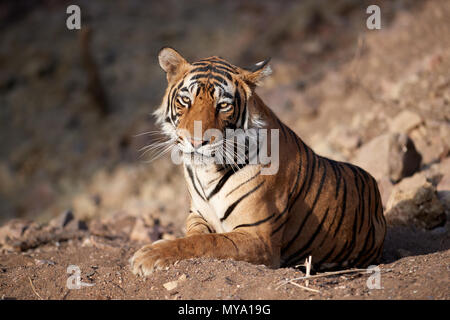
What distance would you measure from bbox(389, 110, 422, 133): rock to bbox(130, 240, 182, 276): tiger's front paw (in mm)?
4454

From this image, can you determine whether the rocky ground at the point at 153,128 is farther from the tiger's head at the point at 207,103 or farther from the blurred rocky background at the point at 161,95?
the tiger's head at the point at 207,103

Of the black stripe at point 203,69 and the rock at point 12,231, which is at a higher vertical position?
the black stripe at point 203,69

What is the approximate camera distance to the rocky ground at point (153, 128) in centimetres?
308

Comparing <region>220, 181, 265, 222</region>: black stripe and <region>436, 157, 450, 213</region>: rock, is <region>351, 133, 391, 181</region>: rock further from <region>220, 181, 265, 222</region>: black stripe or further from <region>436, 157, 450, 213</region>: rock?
<region>220, 181, 265, 222</region>: black stripe

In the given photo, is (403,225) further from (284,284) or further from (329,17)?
(329,17)

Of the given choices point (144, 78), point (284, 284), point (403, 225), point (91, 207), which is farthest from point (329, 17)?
point (284, 284)

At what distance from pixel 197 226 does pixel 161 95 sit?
8832mm

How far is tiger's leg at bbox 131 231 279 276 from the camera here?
9.75 feet

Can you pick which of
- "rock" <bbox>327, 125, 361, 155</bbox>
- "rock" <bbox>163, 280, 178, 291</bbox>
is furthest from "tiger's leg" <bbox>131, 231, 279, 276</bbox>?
"rock" <bbox>327, 125, 361, 155</bbox>

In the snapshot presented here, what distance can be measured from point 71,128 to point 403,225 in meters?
8.80

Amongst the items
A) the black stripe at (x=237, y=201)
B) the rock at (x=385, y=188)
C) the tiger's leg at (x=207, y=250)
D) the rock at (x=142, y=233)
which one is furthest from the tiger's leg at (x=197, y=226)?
the rock at (x=385, y=188)

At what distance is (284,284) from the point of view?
2.79 metres

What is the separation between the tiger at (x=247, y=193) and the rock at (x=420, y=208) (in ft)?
3.15

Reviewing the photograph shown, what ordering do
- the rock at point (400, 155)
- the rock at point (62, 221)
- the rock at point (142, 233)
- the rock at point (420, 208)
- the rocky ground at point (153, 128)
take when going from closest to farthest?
1. the rocky ground at point (153, 128)
2. the rock at point (420, 208)
3. the rock at point (142, 233)
4. the rock at point (62, 221)
5. the rock at point (400, 155)
